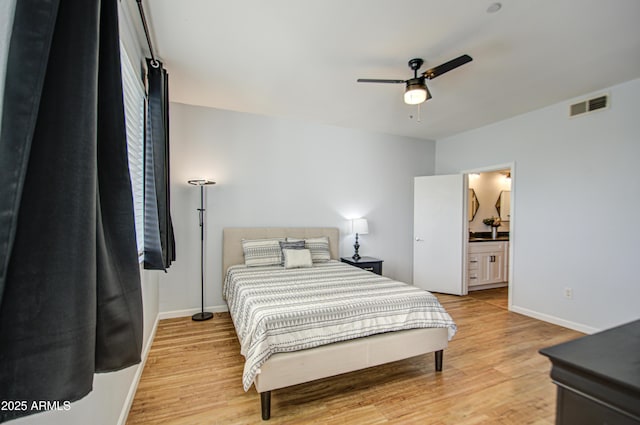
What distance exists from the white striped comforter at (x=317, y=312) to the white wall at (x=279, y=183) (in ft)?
4.12

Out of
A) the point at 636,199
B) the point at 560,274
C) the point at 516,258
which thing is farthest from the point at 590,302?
the point at 636,199

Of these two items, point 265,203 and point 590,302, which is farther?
point 265,203

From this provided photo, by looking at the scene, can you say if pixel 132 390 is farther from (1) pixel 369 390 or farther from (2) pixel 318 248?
(2) pixel 318 248

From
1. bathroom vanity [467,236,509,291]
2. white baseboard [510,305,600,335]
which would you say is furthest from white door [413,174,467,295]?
white baseboard [510,305,600,335]

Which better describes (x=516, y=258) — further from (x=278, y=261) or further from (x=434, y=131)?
(x=278, y=261)

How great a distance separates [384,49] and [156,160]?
6.90ft

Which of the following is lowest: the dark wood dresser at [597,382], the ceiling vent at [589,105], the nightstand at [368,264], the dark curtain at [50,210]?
the nightstand at [368,264]

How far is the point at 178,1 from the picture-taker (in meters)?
1.95

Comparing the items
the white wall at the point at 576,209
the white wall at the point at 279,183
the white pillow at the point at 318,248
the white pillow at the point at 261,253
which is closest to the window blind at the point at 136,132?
the white wall at the point at 279,183

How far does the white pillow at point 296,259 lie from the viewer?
3.60 meters

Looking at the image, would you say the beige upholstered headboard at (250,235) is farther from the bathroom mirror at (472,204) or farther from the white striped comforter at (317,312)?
the bathroom mirror at (472,204)

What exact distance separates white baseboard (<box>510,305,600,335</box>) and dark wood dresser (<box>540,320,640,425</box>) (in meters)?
3.55

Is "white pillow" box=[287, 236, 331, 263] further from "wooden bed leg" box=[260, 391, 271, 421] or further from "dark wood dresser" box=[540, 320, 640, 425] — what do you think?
"dark wood dresser" box=[540, 320, 640, 425]

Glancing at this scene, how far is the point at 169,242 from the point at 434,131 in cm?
434
